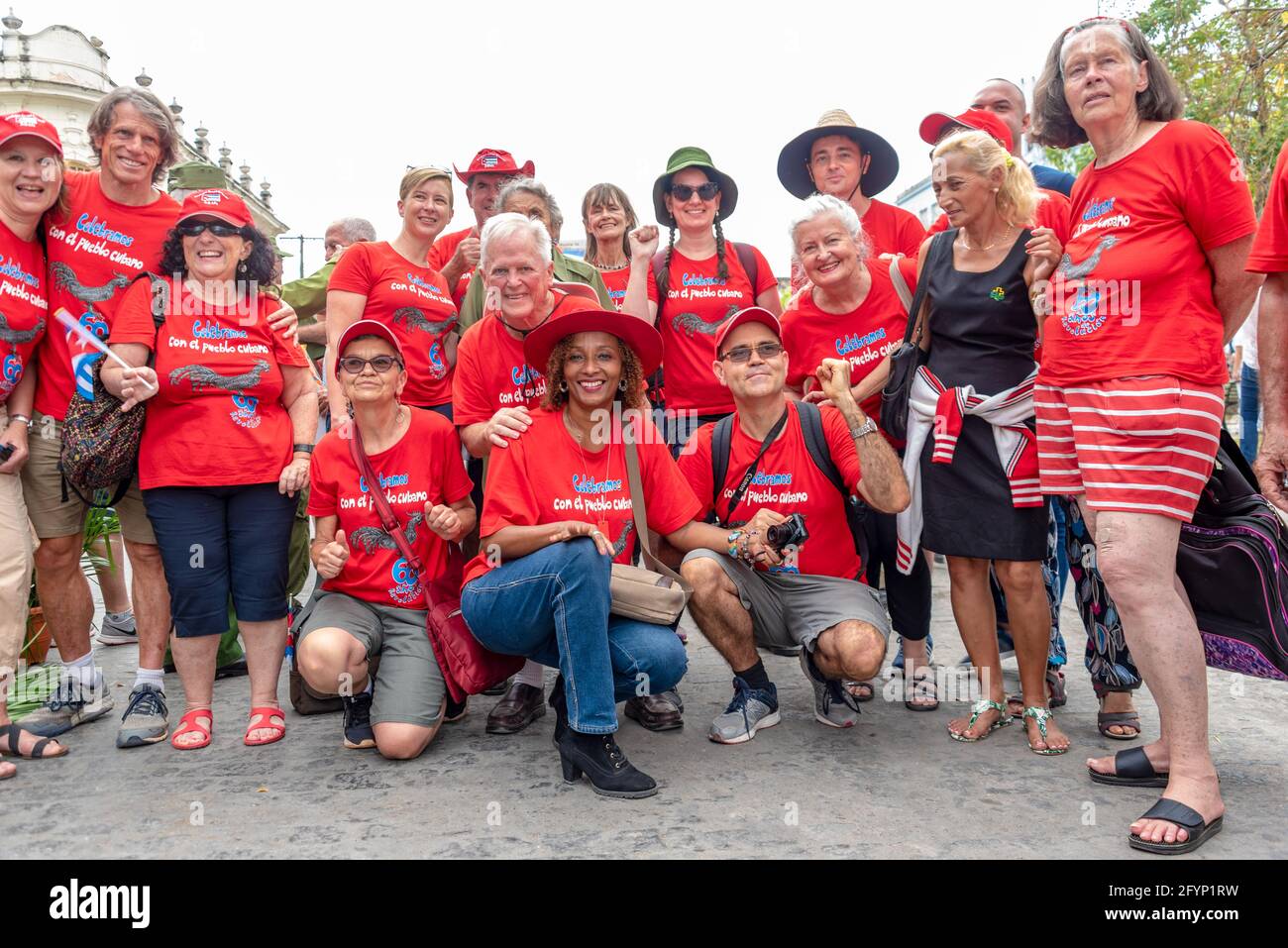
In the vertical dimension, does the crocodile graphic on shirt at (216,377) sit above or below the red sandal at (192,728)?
above

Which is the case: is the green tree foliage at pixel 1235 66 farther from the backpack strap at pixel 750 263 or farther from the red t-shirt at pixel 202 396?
the red t-shirt at pixel 202 396

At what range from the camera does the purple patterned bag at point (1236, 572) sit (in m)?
3.09

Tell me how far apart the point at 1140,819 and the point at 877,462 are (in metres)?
1.51

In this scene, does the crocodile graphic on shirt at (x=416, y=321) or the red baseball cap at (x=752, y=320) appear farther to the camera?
the crocodile graphic on shirt at (x=416, y=321)

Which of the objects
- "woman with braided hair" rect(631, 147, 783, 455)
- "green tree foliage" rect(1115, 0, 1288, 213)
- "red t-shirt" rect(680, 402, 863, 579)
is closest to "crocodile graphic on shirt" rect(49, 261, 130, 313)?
"woman with braided hair" rect(631, 147, 783, 455)

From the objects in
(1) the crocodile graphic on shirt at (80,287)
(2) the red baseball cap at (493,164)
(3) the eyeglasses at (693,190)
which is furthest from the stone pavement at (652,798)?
(2) the red baseball cap at (493,164)

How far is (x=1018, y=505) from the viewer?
3.62 metres

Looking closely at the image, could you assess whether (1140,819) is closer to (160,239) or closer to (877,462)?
(877,462)

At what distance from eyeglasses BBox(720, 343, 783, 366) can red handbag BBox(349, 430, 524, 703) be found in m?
1.56

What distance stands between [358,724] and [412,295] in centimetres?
211

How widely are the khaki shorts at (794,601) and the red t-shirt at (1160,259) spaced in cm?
122

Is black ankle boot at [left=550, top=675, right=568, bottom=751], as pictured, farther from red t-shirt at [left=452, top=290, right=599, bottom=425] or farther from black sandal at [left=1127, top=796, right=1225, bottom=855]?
black sandal at [left=1127, top=796, right=1225, bottom=855]

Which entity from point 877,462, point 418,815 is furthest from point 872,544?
point 418,815

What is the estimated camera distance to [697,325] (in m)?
4.69
